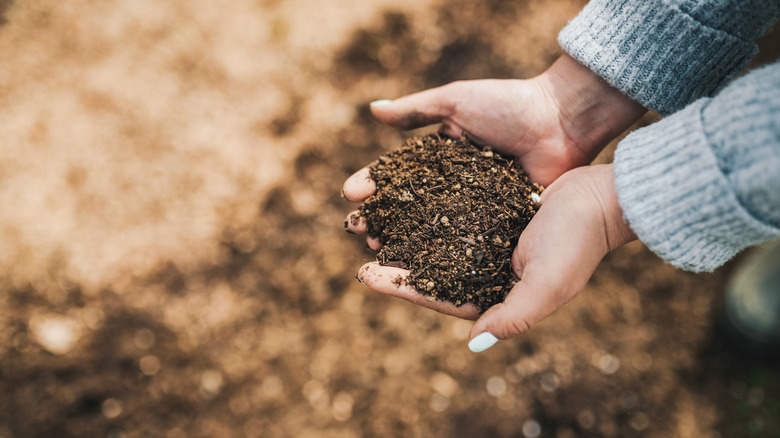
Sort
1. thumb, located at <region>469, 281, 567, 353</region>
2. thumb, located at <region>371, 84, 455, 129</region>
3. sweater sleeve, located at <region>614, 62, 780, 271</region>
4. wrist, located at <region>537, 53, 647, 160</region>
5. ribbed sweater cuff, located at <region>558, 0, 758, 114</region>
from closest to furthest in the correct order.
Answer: sweater sleeve, located at <region>614, 62, 780, 271</region>, thumb, located at <region>469, 281, 567, 353</region>, ribbed sweater cuff, located at <region>558, 0, 758, 114</region>, wrist, located at <region>537, 53, 647, 160</region>, thumb, located at <region>371, 84, 455, 129</region>

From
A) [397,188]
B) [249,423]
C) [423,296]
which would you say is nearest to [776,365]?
[423,296]

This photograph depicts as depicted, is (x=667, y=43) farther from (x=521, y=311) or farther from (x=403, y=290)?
(x=403, y=290)

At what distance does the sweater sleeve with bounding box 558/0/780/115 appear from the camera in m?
1.80

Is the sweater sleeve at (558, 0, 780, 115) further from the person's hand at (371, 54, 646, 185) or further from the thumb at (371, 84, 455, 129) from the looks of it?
the thumb at (371, 84, 455, 129)

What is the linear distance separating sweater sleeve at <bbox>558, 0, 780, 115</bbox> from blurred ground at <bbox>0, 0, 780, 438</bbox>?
146 centimetres

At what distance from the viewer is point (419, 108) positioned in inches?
94.2

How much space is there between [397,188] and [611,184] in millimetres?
1022

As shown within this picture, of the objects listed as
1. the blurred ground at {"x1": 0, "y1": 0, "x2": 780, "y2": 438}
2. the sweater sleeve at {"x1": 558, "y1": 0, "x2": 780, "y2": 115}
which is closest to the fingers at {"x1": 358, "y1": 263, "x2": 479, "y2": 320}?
the blurred ground at {"x1": 0, "y1": 0, "x2": 780, "y2": 438}

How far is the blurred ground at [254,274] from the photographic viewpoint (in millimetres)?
3012

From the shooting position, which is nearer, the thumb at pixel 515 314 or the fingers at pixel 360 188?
the thumb at pixel 515 314

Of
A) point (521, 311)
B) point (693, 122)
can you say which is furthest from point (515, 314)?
point (693, 122)

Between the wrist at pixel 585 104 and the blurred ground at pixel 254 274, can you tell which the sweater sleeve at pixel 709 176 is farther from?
the blurred ground at pixel 254 274

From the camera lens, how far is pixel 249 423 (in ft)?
9.80

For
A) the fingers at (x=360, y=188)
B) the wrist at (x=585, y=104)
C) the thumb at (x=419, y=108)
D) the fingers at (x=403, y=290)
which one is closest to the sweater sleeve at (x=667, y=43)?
the wrist at (x=585, y=104)
